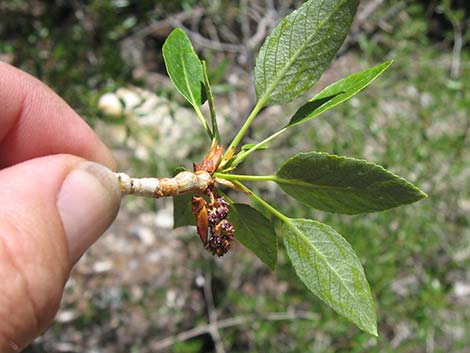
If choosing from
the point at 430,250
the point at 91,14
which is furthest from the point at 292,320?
the point at 91,14

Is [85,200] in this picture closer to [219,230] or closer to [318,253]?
[219,230]

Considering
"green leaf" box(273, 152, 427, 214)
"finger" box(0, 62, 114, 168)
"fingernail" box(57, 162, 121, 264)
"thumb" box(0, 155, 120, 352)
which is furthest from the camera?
"finger" box(0, 62, 114, 168)

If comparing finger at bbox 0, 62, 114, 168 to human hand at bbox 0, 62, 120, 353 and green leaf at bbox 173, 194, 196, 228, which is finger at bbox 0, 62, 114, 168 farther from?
green leaf at bbox 173, 194, 196, 228

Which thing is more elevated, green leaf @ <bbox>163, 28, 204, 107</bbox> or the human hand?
green leaf @ <bbox>163, 28, 204, 107</bbox>

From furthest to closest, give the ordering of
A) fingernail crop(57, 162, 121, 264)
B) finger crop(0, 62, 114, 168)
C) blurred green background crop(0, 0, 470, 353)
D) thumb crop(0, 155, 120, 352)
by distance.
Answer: blurred green background crop(0, 0, 470, 353) → finger crop(0, 62, 114, 168) → fingernail crop(57, 162, 121, 264) → thumb crop(0, 155, 120, 352)

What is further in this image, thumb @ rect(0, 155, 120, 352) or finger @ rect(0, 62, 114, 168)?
finger @ rect(0, 62, 114, 168)

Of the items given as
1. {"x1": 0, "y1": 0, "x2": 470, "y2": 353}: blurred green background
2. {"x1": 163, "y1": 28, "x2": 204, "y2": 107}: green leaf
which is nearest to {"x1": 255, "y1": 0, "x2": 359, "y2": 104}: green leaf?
{"x1": 163, "y1": 28, "x2": 204, "y2": 107}: green leaf

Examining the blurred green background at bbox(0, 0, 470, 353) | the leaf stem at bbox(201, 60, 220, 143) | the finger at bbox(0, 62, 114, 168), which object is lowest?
the blurred green background at bbox(0, 0, 470, 353)

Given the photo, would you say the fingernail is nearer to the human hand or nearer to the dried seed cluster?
the human hand

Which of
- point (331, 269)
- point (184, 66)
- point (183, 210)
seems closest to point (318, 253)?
point (331, 269)
